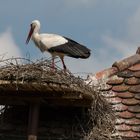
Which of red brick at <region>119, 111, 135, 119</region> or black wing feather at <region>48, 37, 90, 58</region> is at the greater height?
black wing feather at <region>48, 37, 90, 58</region>

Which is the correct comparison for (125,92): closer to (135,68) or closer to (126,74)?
(126,74)

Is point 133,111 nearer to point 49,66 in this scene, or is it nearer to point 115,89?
point 115,89

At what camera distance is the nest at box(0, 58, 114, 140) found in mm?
8562

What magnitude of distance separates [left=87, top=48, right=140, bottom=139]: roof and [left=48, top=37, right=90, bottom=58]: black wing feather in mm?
→ 711

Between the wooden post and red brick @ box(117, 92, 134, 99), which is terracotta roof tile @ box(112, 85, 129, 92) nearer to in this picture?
red brick @ box(117, 92, 134, 99)

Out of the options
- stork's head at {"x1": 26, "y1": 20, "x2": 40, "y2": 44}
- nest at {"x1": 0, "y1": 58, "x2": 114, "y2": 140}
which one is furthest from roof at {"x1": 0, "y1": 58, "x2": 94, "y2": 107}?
stork's head at {"x1": 26, "y1": 20, "x2": 40, "y2": 44}

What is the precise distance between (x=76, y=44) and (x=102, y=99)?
1040mm

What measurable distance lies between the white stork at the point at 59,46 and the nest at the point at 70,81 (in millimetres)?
687

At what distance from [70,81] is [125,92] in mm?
1781

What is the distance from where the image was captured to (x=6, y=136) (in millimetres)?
10172

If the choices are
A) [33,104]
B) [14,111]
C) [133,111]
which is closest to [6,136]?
[14,111]

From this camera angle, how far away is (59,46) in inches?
405

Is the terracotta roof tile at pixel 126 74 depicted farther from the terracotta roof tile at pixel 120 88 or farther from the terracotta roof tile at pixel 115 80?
the terracotta roof tile at pixel 120 88

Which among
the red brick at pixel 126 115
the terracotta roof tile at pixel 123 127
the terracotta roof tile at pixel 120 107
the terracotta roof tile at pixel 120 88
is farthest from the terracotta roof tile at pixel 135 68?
the terracotta roof tile at pixel 123 127
